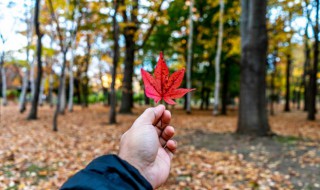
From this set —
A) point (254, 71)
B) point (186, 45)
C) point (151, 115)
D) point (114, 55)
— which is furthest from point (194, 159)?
point (186, 45)

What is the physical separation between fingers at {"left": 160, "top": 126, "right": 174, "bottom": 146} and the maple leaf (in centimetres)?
23

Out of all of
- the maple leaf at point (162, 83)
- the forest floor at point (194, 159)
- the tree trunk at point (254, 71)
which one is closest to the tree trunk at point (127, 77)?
the forest floor at point (194, 159)

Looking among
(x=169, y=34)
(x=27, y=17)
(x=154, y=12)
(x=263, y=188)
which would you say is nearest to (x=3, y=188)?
(x=263, y=188)

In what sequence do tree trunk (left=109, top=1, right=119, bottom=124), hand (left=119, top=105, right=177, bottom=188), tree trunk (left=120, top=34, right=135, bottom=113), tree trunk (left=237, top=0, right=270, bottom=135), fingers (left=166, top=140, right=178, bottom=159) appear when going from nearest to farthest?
hand (left=119, top=105, right=177, bottom=188) < fingers (left=166, top=140, right=178, bottom=159) < tree trunk (left=237, top=0, right=270, bottom=135) < tree trunk (left=109, top=1, right=119, bottom=124) < tree trunk (left=120, top=34, right=135, bottom=113)

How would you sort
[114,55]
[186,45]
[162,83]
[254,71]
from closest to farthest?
[162,83], [254,71], [114,55], [186,45]

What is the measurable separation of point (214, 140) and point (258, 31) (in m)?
3.08

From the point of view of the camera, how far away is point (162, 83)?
126 cm

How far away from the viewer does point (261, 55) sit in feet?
24.9

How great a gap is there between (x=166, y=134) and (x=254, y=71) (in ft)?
21.8

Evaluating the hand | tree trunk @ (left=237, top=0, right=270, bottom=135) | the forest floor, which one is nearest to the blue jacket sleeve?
the hand

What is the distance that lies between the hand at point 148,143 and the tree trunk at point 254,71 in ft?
21.6

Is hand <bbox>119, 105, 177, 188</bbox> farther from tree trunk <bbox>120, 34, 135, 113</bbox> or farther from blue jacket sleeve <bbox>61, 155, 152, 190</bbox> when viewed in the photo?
tree trunk <bbox>120, 34, 135, 113</bbox>

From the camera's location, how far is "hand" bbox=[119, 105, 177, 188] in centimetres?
137

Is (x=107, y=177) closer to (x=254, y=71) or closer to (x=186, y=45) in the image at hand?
(x=254, y=71)
